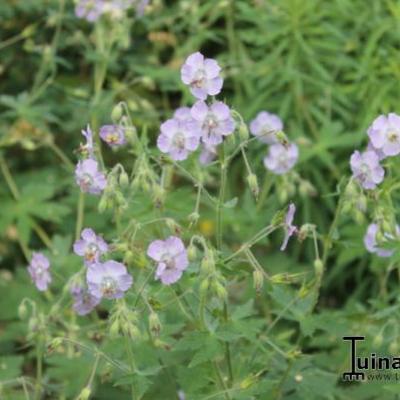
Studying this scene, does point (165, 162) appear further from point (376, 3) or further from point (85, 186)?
point (376, 3)

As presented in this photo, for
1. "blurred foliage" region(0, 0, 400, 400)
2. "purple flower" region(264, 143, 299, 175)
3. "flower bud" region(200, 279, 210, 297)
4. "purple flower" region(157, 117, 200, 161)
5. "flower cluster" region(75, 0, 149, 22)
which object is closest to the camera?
"flower bud" region(200, 279, 210, 297)

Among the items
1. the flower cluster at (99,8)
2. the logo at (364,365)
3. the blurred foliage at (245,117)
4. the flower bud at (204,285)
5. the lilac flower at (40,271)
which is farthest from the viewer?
the flower cluster at (99,8)

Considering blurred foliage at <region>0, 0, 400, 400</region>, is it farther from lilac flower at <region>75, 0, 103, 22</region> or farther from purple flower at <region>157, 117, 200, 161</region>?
purple flower at <region>157, 117, 200, 161</region>

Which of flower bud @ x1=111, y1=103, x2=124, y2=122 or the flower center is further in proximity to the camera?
flower bud @ x1=111, y1=103, x2=124, y2=122

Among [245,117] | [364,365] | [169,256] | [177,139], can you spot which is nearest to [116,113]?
[177,139]

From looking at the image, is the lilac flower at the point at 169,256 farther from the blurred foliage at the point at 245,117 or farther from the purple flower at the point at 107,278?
the blurred foliage at the point at 245,117

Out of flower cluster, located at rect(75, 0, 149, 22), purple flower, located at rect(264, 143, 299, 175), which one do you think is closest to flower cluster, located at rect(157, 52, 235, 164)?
purple flower, located at rect(264, 143, 299, 175)

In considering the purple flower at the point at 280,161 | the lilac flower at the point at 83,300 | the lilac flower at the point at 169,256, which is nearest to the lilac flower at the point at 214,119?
the lilac flower at the point at 169,256
